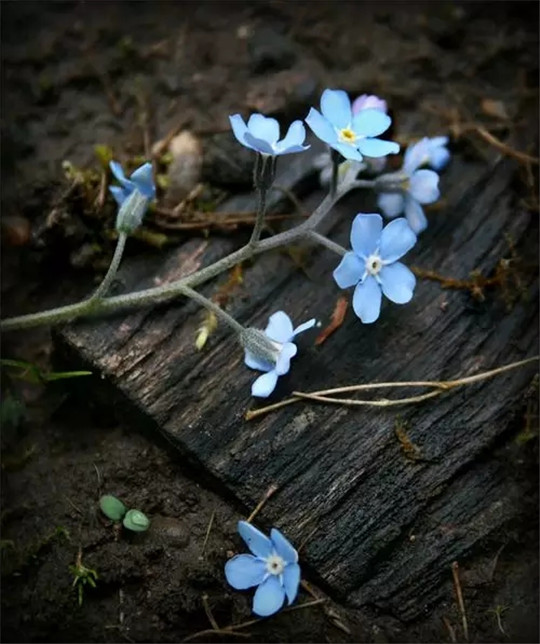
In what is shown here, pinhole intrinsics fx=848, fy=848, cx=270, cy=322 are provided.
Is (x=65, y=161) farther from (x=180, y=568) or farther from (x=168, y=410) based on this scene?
(x=180, y=568)

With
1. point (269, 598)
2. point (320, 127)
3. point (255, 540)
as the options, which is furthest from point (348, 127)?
point (269, 598)

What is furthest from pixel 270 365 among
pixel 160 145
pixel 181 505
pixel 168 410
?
pixel 160 145

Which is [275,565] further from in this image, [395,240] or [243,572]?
[395,240]

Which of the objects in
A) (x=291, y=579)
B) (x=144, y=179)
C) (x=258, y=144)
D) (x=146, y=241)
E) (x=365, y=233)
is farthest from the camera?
(x=146, y=241)

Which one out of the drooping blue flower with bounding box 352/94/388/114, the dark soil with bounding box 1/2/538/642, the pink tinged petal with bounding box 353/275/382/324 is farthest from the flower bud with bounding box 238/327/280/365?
the drooping blue flower with bounding box 352/94/388/114

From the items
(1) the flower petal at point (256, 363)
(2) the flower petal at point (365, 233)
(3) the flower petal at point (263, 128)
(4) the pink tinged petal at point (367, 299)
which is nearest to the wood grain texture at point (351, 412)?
(1) the flower petal at point (256, 363)

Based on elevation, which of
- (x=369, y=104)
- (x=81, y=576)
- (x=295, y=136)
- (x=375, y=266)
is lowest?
(x=81, y=576)
